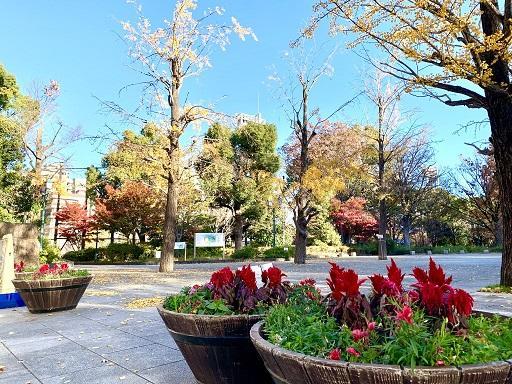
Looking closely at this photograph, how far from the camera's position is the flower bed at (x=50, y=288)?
520 cm

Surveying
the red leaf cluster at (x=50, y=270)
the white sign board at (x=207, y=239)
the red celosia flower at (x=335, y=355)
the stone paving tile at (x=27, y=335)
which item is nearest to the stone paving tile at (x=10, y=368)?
the stone paving tile at (x=27, y=335)

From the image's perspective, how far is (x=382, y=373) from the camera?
1205 mm

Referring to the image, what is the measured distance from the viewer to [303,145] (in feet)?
50.7

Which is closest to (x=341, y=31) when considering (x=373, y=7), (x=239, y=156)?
(x=373, y=7)

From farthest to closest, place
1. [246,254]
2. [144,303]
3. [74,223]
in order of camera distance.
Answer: [74,223]
[246,254]
[144,303]

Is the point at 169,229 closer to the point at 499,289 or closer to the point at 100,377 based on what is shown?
the point at 499,289

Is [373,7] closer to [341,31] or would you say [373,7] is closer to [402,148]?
[341,31]

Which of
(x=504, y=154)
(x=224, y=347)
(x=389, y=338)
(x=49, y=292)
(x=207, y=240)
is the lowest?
(x=49, y=292)

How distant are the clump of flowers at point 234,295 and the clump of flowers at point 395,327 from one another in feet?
1.22

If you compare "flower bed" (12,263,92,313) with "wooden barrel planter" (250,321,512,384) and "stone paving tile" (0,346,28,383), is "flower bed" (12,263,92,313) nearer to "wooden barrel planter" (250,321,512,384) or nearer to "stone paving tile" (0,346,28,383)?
"stone paving tile" (0,346,28,383)

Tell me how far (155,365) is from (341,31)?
234 inches

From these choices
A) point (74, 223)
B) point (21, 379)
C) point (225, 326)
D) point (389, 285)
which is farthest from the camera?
point (74, 223)

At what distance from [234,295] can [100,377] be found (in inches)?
49.7

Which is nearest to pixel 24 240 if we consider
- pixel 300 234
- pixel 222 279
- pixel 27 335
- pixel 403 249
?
pixel 27 335
